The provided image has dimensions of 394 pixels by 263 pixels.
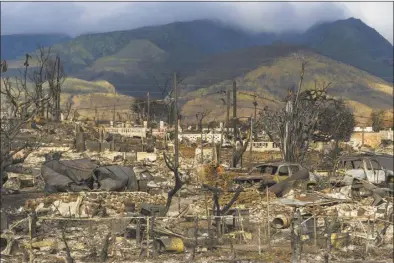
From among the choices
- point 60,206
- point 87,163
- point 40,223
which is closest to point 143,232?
point 40,223

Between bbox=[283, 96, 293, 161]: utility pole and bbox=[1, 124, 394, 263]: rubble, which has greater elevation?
bbox=[283, 96, 293, 161]: utility pole

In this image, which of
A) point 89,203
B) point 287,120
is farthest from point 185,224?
point 287,120

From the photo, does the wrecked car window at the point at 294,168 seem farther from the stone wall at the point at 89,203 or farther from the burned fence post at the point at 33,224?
the burned fence post at the point at 33,224

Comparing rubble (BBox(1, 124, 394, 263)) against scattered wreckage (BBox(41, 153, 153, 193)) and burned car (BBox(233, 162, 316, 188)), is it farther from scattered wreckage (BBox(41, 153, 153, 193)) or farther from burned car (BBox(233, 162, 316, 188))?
burned car (BBox(233, 162, 316, 188))

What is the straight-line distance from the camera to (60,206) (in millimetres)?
17609

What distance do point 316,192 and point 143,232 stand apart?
9233 mm

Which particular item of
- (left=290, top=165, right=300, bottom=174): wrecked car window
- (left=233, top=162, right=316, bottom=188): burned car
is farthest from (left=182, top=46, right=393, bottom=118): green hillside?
(left=290, top=165, right=300, bottom=174): wrecked car window

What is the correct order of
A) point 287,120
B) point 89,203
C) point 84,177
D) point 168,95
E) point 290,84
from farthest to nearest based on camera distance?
point 290,84
point 168,95
point 287,120
point 84,177
point 89,203

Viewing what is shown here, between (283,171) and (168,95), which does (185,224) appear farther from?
(168,95)

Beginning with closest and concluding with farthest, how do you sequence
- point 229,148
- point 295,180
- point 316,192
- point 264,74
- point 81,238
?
point 81,238, point 316,192, point 295,180, point 229,148, point 264,74

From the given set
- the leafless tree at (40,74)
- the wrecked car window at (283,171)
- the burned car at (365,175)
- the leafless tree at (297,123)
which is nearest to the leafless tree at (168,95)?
the leafless tree at (40,74)

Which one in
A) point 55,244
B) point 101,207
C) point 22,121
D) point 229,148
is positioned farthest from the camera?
point 229,148

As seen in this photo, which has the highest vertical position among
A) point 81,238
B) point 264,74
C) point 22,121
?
point 264,74

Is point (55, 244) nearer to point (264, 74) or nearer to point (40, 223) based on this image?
point (40, 223)
